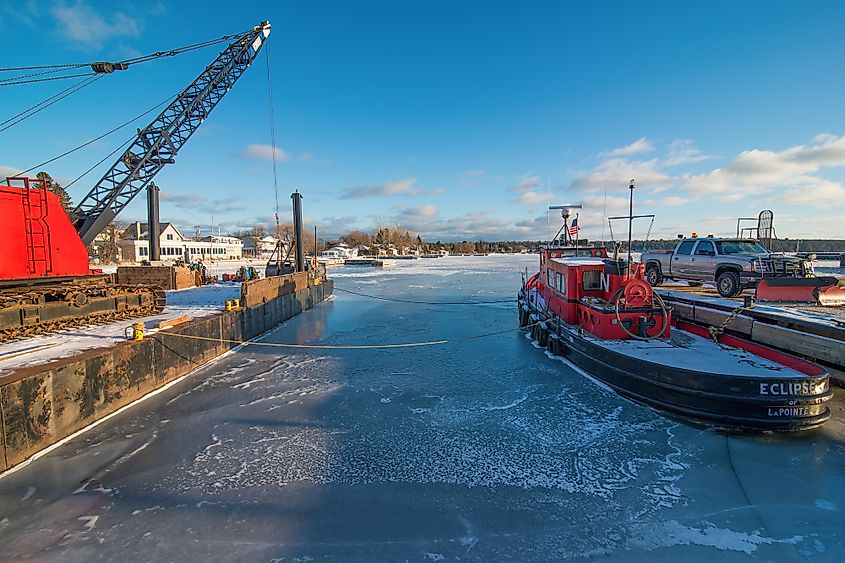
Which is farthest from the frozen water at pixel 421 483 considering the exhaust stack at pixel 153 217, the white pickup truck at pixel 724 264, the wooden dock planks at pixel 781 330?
the exhaust stack at pixel 153 217

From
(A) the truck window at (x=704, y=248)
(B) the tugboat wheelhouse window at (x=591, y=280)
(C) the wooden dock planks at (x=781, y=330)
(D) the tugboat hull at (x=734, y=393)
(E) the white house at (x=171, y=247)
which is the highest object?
(E) the white house at (x=171, y=247)

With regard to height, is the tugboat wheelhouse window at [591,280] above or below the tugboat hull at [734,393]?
above

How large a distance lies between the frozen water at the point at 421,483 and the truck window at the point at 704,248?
616 cm

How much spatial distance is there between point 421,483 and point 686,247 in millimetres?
12486

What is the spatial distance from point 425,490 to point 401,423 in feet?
6.49

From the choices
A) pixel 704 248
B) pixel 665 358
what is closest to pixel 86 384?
pixel 665 358

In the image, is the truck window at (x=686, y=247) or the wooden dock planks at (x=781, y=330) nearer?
the wooden dock planks at (x=781, y=330)

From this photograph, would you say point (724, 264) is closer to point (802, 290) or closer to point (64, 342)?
point (802, 290)

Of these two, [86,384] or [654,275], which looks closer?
[86,384]

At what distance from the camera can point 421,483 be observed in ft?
16.3

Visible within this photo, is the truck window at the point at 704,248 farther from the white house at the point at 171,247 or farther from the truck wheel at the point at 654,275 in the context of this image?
the white house at the point at 171,247

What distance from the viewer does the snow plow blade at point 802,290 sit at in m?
10.1

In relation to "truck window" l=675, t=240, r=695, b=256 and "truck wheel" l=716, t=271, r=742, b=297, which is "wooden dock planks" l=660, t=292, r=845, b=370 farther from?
"truck window" l=675, t=240, r=695, b=256

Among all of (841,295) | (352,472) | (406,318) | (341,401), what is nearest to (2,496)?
(352,472)
